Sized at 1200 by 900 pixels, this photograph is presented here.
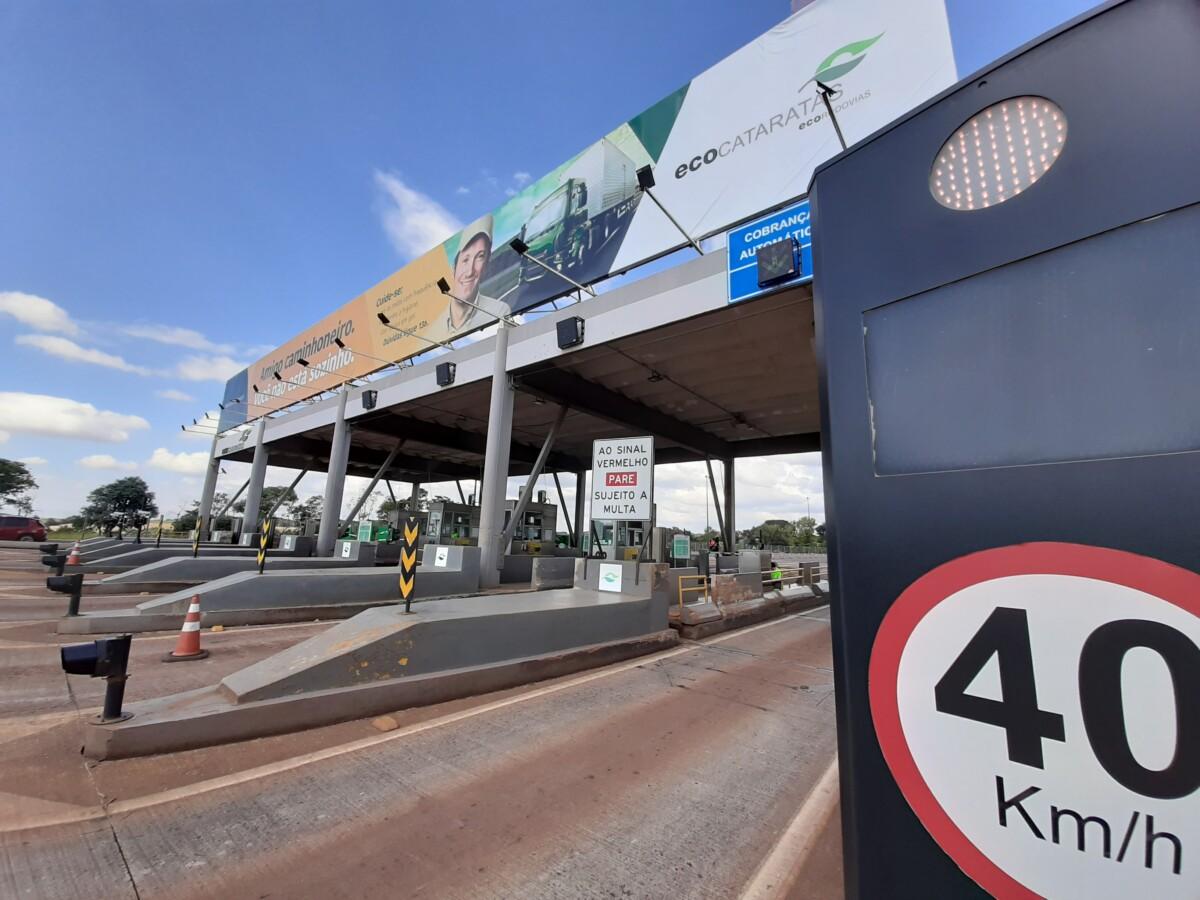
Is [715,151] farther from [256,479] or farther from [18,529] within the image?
[18,529]

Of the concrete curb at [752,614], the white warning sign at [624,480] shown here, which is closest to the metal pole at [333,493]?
the white warning sign at [624,480]

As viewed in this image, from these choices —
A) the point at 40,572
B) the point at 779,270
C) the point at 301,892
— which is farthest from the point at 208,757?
the point at 40,572

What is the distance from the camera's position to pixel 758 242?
9.56 metres

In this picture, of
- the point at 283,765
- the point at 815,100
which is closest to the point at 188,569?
the point at 283,765

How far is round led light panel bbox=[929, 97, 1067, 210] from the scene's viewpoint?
1.31m

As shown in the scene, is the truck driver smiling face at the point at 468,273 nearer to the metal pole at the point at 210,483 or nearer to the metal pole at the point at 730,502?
the metal pole at the point at 730,502

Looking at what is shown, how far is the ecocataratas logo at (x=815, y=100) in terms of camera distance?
1134cm

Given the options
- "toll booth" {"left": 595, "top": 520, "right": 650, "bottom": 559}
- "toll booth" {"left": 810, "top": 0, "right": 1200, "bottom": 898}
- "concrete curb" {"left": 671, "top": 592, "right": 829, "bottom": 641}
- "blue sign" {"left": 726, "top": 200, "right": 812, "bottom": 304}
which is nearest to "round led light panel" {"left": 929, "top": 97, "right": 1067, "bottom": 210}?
"toll booth" {"left": 810, "top": 0, "right": 1200, "bottom": 898}

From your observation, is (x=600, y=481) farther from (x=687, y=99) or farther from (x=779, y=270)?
(x=687, y=99)

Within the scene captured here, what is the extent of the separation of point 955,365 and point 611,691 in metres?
5.51

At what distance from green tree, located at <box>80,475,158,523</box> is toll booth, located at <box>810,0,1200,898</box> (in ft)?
195

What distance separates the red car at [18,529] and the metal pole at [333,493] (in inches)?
866

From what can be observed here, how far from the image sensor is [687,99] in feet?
47.7

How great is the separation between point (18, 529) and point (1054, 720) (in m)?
42.1
